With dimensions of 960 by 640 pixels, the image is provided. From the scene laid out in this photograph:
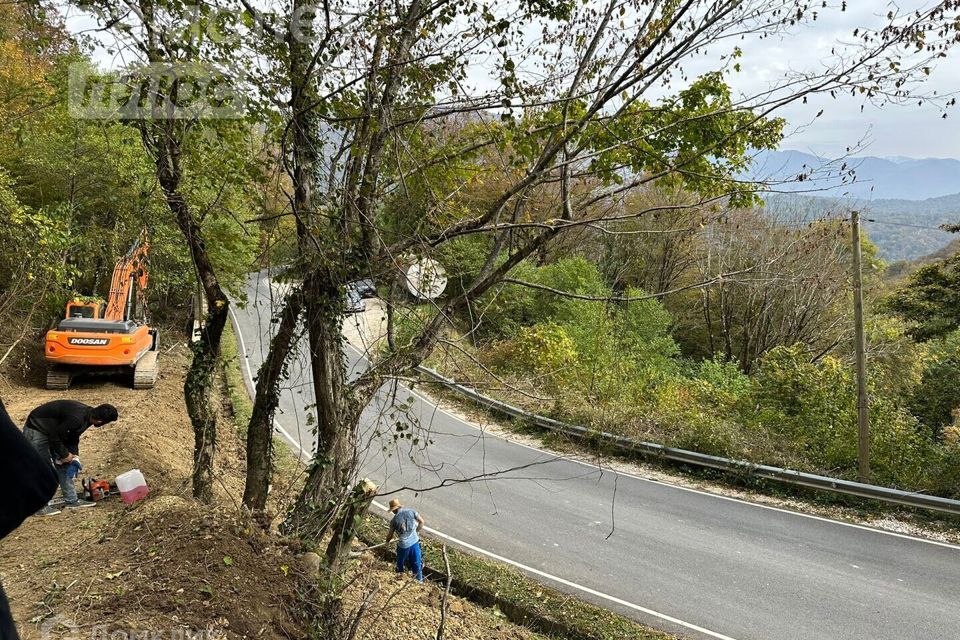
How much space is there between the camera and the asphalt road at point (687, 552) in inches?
289

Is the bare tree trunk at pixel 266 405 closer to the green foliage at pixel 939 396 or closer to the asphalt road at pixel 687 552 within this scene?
the asphalt road at pixel 687 552

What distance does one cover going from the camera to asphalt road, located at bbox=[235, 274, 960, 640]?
24.1 feet

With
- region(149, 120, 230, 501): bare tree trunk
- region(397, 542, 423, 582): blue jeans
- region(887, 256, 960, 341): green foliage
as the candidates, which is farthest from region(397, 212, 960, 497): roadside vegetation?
region(397, 542, 423, 582): blue jeans

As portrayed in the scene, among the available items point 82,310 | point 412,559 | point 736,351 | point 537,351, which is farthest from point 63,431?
point 736,351

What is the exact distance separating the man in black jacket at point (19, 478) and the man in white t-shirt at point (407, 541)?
22.5 feet

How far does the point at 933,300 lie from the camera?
13664 mm

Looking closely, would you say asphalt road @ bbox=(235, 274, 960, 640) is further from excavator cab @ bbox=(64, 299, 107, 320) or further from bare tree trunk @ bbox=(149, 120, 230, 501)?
excavator cab @ bbox=(64, 299, 107, 320)

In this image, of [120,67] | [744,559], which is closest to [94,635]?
[120,67]

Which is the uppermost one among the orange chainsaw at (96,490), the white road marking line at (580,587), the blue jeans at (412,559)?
the orange chainsaw at (96,490)

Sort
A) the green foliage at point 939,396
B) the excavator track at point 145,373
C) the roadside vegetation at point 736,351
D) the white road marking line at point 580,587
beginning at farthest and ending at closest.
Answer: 1. the green foliage at point 939,396
2. the excavator track at point 145,373
3. the roadside vegetation at point 736,351
4. the white road marking line at point 580,587

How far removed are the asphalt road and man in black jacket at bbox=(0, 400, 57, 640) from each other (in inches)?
158

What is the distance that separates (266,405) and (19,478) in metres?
5.34

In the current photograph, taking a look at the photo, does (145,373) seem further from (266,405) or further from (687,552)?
(687,552)

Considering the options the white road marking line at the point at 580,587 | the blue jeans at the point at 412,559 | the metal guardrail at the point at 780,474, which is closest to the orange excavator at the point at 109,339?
the white road marking line at the point at 580,587
